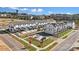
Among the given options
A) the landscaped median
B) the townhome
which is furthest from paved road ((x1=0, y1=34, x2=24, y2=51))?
the landscaped median

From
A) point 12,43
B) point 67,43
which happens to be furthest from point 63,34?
point 12,43

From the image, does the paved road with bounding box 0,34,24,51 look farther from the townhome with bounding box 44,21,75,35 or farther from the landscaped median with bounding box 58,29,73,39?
the landscaped median with bounding box 58,29,73,39
